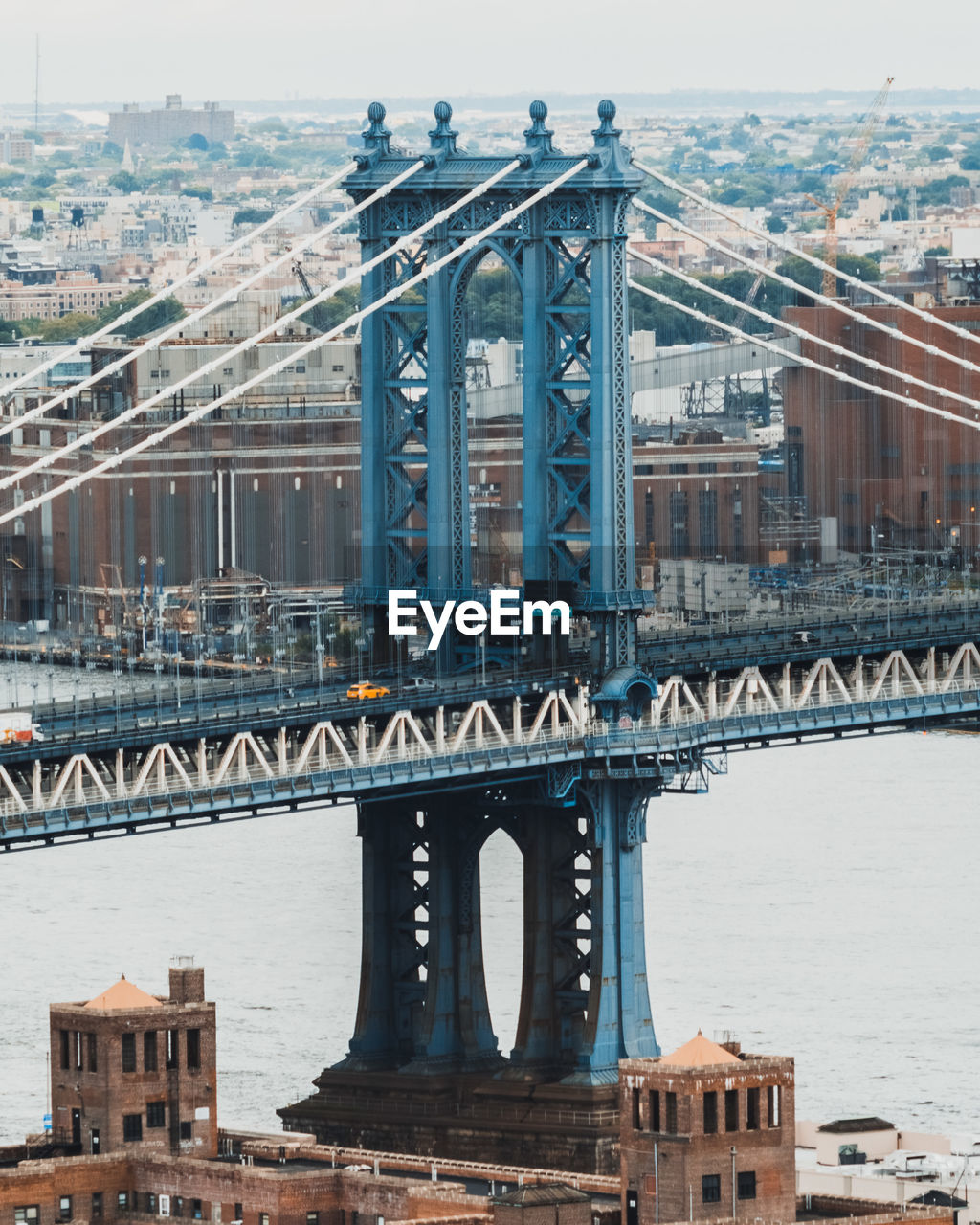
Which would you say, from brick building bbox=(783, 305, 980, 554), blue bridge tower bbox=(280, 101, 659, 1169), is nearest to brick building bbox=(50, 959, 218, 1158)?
blue bridge tower bbox=(280, 101, 659, 1169)

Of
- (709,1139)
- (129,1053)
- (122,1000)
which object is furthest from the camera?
(122,1000)

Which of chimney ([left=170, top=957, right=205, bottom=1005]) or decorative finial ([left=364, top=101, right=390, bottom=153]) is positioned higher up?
decorative finial ([left=364, top=101, right=390, bottom=153])

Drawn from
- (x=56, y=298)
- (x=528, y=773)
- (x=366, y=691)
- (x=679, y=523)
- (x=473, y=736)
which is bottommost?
(x=528, y=773)

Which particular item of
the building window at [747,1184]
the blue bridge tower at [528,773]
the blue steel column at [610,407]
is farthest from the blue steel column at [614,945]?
the building window at [747,1184]

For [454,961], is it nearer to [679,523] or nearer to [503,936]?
[503,936]

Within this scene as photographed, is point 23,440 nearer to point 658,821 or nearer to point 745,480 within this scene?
point 745,480

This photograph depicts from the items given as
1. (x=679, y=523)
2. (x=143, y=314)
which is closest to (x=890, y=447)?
(x=679, y=523)

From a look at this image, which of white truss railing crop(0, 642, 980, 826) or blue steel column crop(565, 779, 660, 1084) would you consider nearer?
white truss railing crop(0, 642, 980, 826)

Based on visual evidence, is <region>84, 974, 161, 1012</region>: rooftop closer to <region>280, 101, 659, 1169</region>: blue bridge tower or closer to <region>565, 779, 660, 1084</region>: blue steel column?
<region>280, 101, 659, 1169</region>: blue bridge tower
